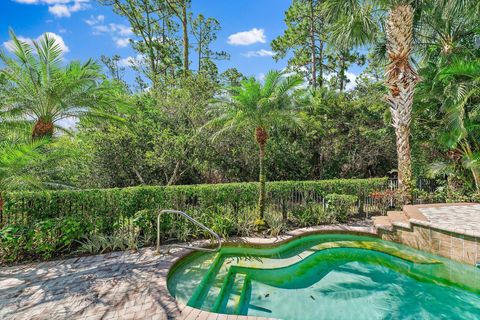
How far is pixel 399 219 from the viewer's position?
8594mm

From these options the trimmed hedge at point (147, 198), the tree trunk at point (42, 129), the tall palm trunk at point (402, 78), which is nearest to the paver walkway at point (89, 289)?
the trimmed hedge at point (147, 198)

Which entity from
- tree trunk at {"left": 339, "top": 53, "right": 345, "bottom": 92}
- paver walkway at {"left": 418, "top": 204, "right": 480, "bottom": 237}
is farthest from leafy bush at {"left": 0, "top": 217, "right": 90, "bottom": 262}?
tree trunk at {"left": 339, "top": 53, "right": 345, "bottom": 92}

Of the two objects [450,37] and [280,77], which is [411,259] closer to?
[280,77]

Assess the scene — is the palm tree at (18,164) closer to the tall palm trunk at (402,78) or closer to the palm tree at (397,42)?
the palm tree at (397,42)

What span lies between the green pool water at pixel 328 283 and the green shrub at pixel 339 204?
222cm

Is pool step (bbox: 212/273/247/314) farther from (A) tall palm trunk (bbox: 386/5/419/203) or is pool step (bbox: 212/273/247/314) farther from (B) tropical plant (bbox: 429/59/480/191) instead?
(B) tropical plant (bbox: 429/59/480/191)

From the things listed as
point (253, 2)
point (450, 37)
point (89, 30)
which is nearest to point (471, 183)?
point (450, 37)

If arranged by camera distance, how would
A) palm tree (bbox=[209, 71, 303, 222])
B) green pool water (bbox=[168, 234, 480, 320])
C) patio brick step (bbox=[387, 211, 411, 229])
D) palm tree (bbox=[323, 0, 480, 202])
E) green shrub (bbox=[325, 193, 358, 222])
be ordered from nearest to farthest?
1. green pool water (bbox=[168, 234, 480, 320])
2. patio brick step (bbox=[387, 211, 411, 229])
3. palm tree (bbox=[209, 71, 303, 222])
4. palm tree (bbox=[323, 0, 480, 202])
5. green shrub (bbox=[325, 193, 358, 222])

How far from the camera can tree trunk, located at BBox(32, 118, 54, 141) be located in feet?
24.5

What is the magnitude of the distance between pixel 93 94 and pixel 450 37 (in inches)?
604

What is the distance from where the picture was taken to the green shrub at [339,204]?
9.96 metres

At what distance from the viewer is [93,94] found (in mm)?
8078

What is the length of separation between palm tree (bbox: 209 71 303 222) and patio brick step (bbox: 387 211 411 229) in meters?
4.30

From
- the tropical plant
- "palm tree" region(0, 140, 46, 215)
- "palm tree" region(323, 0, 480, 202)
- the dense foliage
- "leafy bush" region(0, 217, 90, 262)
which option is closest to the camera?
"palm tree" region(0, 140, 46, 215)
